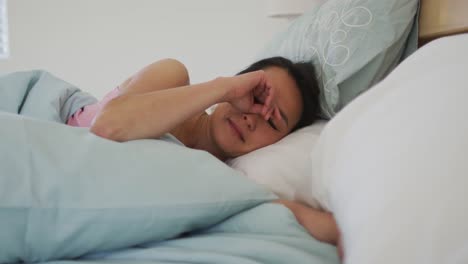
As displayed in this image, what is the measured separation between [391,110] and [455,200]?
0.50ft

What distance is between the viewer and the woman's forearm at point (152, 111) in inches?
31.2

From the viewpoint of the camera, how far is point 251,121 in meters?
1.03

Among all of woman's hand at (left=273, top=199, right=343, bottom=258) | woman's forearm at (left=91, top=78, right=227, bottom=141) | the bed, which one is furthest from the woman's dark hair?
woman's hand at (left=273, top=199, right=343, bottom=258)

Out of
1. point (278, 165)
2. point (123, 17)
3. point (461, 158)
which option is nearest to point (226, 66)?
point (123, 17)

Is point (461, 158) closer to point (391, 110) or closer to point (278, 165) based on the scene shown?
point (391, 110)

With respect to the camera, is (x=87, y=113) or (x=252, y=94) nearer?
(x=252, y=94)

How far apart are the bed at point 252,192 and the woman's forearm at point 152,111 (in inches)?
3.7

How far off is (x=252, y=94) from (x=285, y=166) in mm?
284

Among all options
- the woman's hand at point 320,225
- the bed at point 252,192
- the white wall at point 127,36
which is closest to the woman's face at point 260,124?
the bed at point 252,192

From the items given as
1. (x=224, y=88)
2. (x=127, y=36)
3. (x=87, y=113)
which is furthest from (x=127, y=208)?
(x=127, y=36)

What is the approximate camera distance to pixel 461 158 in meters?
0.39

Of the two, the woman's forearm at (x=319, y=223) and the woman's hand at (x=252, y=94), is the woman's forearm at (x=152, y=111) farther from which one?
the woman's forearm at (x=319, y=223)

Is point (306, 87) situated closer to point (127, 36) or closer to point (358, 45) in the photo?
point (358, 45)

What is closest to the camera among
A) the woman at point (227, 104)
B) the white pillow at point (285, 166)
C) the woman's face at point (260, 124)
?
the white pillow at point (285, 166)
